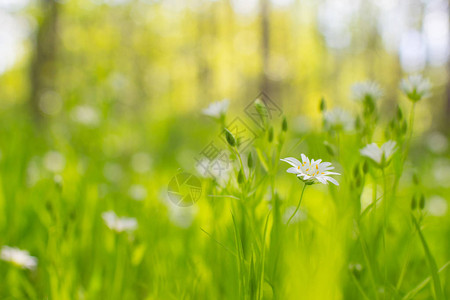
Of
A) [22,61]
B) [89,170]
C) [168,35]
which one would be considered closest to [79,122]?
[89,170]

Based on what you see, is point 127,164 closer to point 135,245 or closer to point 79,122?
point 79,122

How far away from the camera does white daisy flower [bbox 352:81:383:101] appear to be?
1.10m

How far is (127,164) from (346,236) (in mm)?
3208

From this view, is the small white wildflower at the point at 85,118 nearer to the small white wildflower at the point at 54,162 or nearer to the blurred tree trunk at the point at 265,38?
the small white wildflower at the point at 54,162

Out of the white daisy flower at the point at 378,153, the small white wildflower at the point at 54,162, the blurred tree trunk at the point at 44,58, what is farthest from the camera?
the blurred tree trunk at the point at 44,58

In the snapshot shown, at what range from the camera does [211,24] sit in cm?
1577

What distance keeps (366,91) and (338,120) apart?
0.39 feet

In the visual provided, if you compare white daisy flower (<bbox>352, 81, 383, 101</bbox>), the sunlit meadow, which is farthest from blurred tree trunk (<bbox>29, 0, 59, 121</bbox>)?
white daisy flower (<bbox>352, 81, 383, 101</bbox>)

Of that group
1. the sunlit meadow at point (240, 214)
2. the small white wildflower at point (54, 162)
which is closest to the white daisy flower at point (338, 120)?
the sunlit meadow at point (240, 214)

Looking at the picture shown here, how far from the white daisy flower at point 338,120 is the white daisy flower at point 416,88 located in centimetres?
19

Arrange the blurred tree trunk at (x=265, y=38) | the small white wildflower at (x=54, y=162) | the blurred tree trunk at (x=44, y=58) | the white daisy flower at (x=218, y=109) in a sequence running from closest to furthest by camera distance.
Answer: the white daisy flower at (x=218, y=109) → the small white wildflower at (x=54, y=162) → the blurred tree trunk at (x=44, y=58) → the blurred tree trunk at (x=265, y=38)

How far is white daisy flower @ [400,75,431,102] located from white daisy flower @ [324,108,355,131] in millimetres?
192

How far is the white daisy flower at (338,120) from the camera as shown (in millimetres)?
1116

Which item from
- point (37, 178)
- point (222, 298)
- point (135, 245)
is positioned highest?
point (37, 178)
